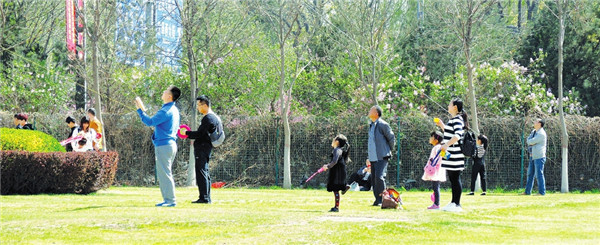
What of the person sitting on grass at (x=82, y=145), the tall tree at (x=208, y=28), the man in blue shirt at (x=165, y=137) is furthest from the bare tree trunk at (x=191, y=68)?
the man in blue shirt at (x=165, y=137)

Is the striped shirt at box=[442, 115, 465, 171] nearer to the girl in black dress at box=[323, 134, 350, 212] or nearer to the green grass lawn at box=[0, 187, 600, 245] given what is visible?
the green grass lawn at box=[0, 187, 600, 245]

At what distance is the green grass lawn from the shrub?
6.58 ft

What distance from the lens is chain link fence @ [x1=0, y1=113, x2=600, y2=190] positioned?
23250 millimetres

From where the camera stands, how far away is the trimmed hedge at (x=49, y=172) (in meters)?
15.8

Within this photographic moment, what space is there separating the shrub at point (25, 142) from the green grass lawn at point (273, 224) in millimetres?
2005

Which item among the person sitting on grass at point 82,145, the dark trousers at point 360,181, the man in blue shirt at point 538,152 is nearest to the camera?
the person sitting on grass at point 82,145

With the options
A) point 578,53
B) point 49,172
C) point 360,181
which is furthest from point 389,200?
point 578,53

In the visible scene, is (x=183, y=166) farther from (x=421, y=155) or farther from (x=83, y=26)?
(x=421, y=155)

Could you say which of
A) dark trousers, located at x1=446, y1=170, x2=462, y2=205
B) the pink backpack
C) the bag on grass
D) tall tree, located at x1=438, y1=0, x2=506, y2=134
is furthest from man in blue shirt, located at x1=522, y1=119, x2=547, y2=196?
the bag on grass

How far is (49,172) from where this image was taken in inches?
635

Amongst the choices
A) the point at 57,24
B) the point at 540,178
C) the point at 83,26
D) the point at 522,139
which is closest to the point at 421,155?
the point at 522,139

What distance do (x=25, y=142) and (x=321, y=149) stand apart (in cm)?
950

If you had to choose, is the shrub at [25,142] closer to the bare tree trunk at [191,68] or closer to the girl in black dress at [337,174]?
the bare tree trunk at [191,68]

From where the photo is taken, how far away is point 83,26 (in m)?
22.0
